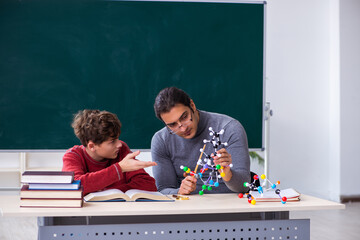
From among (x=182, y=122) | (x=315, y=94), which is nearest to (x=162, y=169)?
(x=182, y=122)

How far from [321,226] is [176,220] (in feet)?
8.46

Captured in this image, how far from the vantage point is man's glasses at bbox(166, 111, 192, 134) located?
2.23 m

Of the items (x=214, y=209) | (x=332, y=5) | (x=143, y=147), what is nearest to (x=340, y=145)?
(x=332, y=5)

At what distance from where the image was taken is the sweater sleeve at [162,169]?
235 cm

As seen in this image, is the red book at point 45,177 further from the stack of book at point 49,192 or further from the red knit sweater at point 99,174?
the red knit sweater at point 99,174

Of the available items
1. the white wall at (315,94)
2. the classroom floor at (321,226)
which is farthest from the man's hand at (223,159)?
the white wall at (315,94)

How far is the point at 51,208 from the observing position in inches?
62.9

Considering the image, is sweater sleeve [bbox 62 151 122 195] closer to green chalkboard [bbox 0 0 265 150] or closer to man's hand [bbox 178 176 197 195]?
man's hand [bbox 178 176 197 195]

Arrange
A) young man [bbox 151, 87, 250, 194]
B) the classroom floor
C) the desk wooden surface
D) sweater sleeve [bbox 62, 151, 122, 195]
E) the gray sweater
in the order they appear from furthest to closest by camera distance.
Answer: the classroom floor < the gray sweater < young man [bbox 151, 87, 250, 194] < sweater sleeve [bbox 62, 151, 122, 195] < the desk wooden surface

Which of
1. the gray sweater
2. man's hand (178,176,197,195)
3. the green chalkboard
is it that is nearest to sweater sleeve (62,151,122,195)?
man's hand (178,176,197,195)

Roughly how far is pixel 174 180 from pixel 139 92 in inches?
57.1

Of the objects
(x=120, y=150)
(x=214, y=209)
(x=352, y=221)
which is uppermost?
(x=120, y=150)

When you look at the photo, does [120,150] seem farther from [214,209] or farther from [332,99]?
[332,99]

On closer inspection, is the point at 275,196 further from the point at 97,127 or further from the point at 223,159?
the point at 97,127
